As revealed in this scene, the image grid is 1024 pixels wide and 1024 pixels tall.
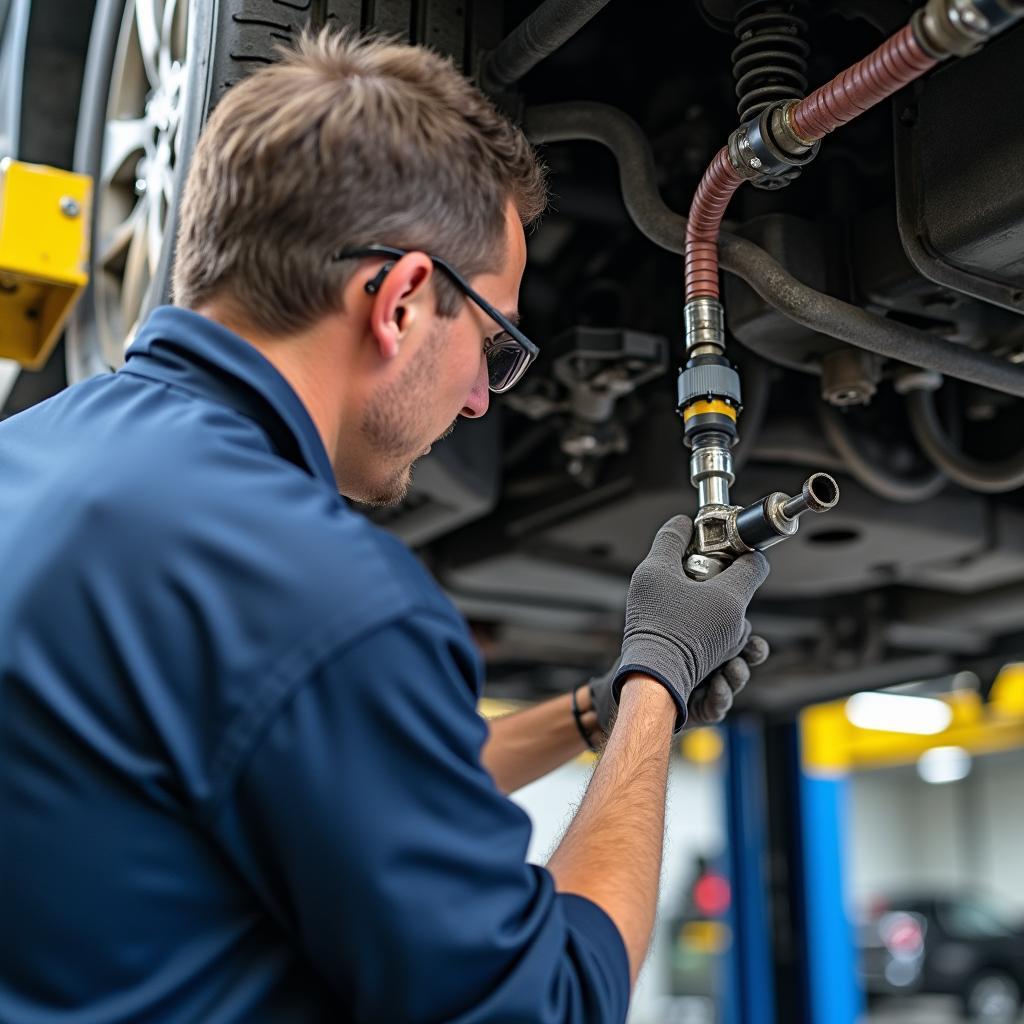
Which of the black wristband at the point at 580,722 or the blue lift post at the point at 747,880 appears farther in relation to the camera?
the blue lift post at the point at 747,880

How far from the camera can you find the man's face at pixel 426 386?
0.85 meters

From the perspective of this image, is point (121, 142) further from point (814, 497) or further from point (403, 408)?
point (814, 497)

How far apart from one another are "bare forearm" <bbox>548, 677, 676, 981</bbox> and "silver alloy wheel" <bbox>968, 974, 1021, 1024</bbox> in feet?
28.6

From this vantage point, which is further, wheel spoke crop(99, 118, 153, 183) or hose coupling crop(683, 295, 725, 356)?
wheel spoke crop(99, 118, 153, 183)

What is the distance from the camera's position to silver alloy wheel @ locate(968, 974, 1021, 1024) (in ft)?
27.6

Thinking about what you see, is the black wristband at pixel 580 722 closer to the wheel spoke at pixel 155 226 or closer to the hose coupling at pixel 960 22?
the wheel spoke at pixel 155 226

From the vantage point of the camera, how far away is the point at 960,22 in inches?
29.8

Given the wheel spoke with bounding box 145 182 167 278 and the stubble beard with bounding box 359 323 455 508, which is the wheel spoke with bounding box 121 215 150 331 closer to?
the wheel spoke with bounding box 145 182 167 278

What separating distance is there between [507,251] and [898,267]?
1.49 feet

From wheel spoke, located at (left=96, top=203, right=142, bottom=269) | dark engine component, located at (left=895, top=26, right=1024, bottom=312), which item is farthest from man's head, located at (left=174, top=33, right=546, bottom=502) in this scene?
wheel spoke, located at (left=96, top=203, right=142, bottom=269)

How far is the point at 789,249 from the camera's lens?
4.01 feet

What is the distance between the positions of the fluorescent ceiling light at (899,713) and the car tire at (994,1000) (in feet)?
6.21

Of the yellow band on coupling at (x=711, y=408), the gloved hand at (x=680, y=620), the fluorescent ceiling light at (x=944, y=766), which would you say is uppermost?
the yellow band on coupling at (x=711, y=408)

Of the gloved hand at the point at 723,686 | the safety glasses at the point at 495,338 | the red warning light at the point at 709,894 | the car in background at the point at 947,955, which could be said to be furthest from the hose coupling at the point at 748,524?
the car in background at the point at 947,955
